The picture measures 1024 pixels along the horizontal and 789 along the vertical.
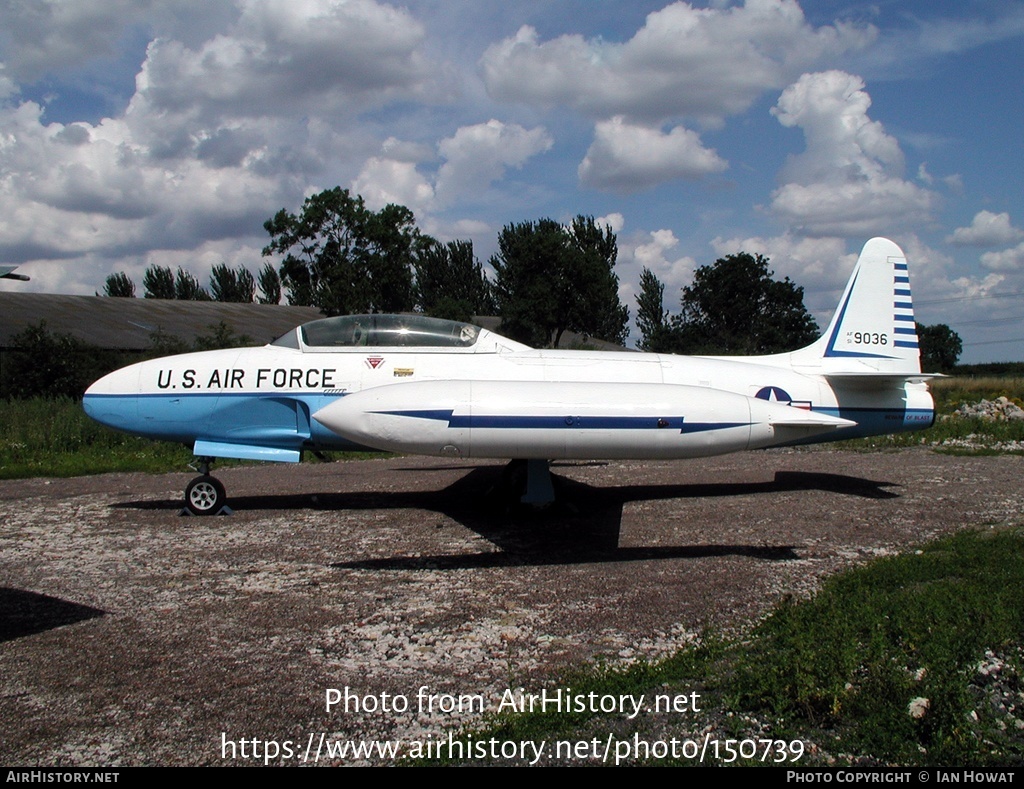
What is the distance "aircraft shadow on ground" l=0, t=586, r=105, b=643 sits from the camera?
486 cm

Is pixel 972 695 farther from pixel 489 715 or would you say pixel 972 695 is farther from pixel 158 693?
pixel 158 693

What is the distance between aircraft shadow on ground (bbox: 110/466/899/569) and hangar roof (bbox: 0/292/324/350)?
2876cm

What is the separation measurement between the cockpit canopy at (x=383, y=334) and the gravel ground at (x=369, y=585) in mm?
2009

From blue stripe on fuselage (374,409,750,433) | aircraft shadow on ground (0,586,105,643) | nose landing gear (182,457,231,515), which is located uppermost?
blue stripe on fuselage (374,409,750,433)

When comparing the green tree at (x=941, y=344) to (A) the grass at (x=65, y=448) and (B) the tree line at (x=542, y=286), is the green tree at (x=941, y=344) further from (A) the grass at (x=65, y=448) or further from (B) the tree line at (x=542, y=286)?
(A) the grass at (x=65, y=448)

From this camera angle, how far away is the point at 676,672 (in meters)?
3.93

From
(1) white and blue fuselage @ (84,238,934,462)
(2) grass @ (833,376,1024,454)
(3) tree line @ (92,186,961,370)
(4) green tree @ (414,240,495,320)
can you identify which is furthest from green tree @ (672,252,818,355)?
(1) white and blue fuselage @ (84,238,934,462)

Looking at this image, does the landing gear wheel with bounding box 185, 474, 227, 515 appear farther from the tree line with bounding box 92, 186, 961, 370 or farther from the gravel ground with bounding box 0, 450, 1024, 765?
the tree line with bounding box 92, 186, 961, 370

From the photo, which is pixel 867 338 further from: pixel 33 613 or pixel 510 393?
pixel 33 613

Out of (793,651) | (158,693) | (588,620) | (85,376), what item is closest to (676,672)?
(793,651)

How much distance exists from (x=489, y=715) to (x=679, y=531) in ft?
14.2

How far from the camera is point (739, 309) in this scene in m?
53.8

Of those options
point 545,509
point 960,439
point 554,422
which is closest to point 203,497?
point 545,509

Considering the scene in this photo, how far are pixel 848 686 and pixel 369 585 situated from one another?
3569 mm
